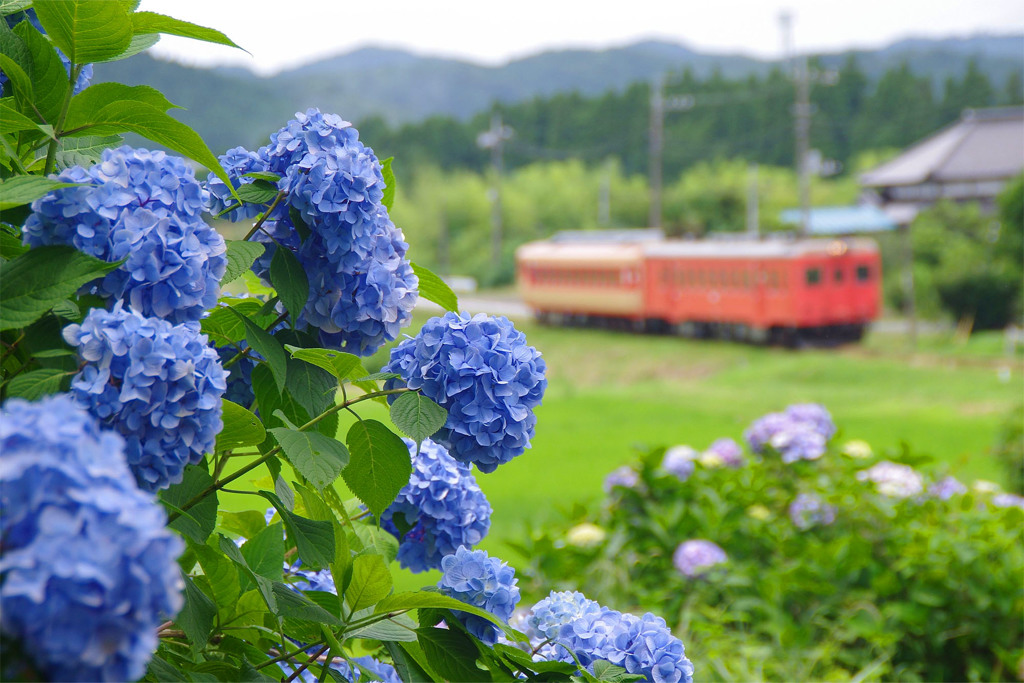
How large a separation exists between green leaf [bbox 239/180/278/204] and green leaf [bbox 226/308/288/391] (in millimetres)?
123

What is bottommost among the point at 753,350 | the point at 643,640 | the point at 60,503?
the point at 753,350

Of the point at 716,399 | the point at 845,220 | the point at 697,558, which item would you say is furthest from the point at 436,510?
the point at 845,220

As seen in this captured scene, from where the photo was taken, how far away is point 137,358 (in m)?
0.69

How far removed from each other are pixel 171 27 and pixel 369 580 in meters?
0.58

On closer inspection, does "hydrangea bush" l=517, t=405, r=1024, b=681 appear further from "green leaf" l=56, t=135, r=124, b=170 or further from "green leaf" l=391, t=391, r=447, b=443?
"green leaf" l=56, t=135, r=124, b=170

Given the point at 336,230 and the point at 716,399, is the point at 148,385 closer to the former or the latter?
the point at 336,230

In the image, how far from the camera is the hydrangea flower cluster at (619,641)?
3.34ft

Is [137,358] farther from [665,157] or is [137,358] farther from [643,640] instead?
[665,157]

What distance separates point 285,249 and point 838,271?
15.7m

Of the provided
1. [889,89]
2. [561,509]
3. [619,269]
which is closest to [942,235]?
[619,269]

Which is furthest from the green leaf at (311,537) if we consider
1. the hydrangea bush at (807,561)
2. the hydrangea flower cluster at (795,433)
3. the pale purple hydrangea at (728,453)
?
the pale purple hydrangea at (728,453)

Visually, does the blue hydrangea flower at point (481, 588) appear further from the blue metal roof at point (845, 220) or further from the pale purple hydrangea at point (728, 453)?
the blue metal roof at point (845, 220)

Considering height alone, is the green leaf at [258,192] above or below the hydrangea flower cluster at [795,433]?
above

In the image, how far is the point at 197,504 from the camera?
887 millimetres
